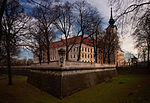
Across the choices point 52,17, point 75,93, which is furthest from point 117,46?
point 75,93

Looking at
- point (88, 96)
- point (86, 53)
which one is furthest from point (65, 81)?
point (86, 53)

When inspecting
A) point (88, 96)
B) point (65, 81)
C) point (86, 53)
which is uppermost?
point (86, 53)

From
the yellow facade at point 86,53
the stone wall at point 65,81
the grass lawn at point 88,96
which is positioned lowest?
the grass lawn at point 88,96

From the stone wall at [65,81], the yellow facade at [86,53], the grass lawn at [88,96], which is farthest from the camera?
the yellow facade at [86,53]

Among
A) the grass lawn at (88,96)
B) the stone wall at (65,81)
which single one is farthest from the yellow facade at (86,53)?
the grass lawn at (88,96)

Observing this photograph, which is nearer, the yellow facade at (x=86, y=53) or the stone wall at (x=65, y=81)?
the stone wall at (x=65, y=81)

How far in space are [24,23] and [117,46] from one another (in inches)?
1017

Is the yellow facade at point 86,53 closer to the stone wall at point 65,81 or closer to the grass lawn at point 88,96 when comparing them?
the stone wall at point 65,81

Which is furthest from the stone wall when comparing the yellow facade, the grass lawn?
the yellow facade

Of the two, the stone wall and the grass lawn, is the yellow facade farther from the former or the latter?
the grass lawn

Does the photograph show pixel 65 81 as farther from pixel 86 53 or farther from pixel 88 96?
pixel 86 53

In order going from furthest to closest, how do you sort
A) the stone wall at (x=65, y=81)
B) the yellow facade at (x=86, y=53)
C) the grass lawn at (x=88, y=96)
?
the yellow facade at (x=86, y=53) → the stone wall at (x=65, y=81) → the grass lawn at (x=88, y=96)

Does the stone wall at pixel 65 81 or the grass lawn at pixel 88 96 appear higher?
the stone wall at pixel 65 81

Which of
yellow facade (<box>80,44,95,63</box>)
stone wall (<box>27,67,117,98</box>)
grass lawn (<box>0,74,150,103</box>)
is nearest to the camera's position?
grass lawn (<box>0,74,150,103</box>)
